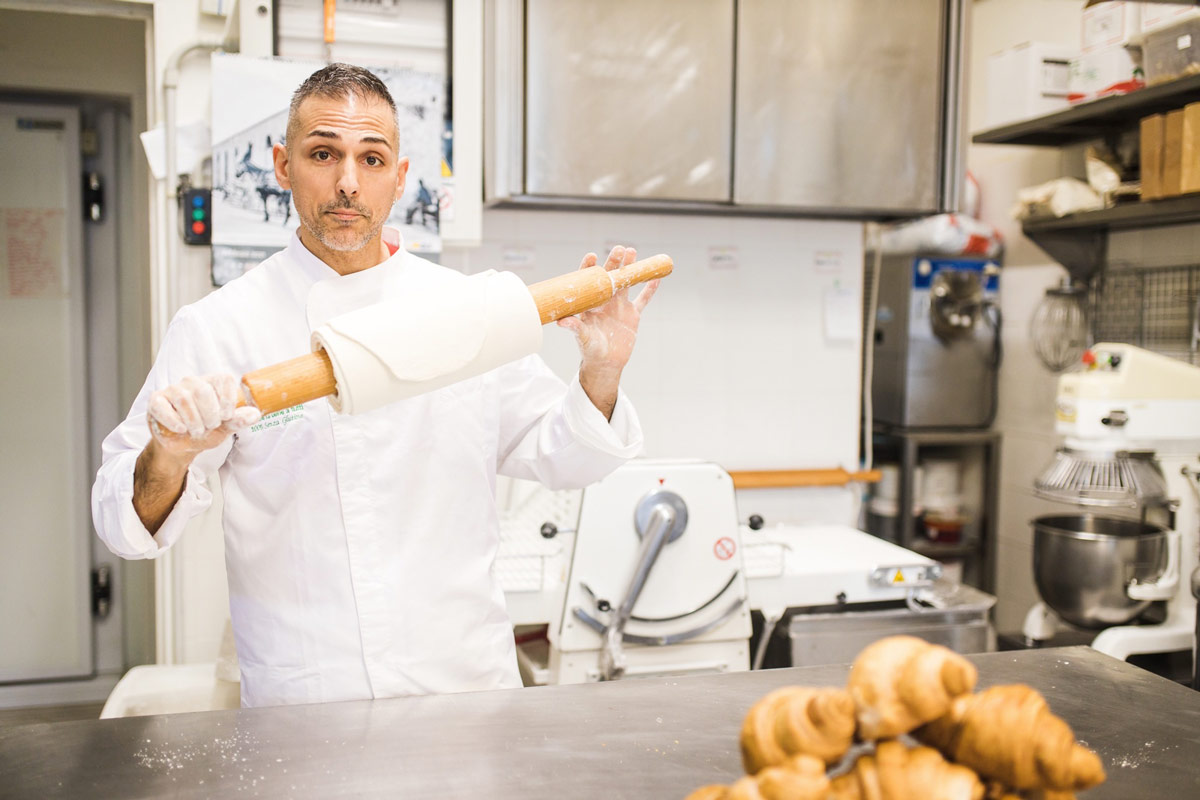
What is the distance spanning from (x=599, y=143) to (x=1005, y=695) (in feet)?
6.74

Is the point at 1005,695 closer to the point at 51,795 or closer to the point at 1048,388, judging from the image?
the point at 51,795

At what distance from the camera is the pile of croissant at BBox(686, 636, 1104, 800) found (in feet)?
2.04

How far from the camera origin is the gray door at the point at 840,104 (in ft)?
8.59

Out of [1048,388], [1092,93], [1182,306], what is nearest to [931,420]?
[1048,388]

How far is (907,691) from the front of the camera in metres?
0.63

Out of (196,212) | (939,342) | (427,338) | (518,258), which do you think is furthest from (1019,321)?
(427,338)

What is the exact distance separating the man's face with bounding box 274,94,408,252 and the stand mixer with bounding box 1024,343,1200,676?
177 cm

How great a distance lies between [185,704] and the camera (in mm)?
2062

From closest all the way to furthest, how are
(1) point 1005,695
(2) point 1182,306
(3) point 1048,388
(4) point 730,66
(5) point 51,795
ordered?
1. (1) point 1005,695
2. (5) point 51,795
3. (4) point 730,66
4. (2) point 1182,306
5. (3) point 1048,388

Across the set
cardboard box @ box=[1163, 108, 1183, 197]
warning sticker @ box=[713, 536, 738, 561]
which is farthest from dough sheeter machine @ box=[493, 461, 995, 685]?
cardboard box @ box=[1163, 108, 1183, 197]

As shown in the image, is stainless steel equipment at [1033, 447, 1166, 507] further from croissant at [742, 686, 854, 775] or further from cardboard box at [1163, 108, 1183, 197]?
croissant at [742, 686, 854, 775]

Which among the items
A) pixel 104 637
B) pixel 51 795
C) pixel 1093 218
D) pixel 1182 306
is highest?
pixel 1093 218

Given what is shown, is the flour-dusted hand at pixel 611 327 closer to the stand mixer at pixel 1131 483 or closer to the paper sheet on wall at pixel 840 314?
the stand mixer at pixel 1131 483

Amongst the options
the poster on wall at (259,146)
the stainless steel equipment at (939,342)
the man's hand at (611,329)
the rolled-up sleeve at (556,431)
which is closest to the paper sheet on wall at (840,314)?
the stainless steel equipment at (939,342)
